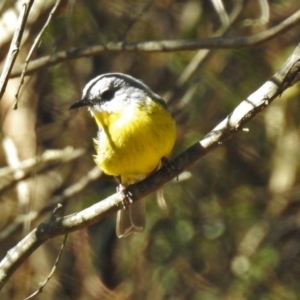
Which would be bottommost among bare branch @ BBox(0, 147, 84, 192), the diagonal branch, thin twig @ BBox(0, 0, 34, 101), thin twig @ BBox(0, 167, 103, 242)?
the diagonal branch

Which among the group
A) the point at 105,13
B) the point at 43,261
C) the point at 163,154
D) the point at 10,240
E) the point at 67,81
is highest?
the point at 105,13

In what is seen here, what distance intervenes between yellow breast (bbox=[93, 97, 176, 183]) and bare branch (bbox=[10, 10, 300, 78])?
13.5 inches

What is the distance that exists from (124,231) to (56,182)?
5.65 ft

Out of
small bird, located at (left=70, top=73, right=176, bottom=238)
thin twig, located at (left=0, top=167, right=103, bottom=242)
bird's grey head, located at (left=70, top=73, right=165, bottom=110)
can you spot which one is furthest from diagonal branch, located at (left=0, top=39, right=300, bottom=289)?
thin twig, located at (left=0, top=167, right=103, bottom=242)

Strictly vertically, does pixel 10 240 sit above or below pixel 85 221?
above

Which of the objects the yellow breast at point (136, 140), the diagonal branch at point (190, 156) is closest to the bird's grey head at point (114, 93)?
the yellow breast at point (136, 140)

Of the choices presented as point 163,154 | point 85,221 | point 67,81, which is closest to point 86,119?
point 67,81

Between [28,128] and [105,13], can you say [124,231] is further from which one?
[105,13]

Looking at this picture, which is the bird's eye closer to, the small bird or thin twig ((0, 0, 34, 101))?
the small bird

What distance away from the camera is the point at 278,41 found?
275 inches

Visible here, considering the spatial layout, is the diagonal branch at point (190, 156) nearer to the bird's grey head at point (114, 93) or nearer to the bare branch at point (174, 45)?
the bare branch at point (174, 45)

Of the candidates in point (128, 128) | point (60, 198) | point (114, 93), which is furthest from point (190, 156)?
point (60, 198)

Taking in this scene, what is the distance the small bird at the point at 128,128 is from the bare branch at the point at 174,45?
1.08 ft

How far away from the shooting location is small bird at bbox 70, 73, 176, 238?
415 cm
